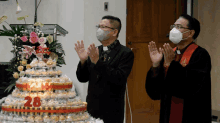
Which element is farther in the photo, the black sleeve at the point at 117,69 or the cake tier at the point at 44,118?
the black sleeve at the point at 117,69

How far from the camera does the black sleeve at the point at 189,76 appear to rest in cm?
196

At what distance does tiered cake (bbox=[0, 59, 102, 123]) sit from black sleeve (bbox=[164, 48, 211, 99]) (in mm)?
665

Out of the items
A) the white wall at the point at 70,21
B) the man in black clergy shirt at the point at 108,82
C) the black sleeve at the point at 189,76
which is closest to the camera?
the black sleeve at the point at 189,76

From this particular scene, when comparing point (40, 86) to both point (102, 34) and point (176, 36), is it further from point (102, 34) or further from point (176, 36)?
point (176, 36)

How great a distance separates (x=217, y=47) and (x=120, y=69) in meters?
2.98

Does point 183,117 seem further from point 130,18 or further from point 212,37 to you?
point 212,37

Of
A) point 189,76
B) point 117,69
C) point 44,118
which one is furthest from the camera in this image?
point 117,69

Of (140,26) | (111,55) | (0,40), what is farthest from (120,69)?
(0,40)

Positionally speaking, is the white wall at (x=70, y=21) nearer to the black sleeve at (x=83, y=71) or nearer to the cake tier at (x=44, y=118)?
the black sleeve at (x=83, y=71)

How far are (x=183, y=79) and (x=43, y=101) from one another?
0.99m

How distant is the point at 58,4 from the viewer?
4.98 m

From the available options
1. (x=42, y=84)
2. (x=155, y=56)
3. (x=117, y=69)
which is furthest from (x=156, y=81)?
(x=42, y=84)

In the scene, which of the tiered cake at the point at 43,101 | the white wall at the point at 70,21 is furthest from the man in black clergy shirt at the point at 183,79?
the white wall at the point at 70,21

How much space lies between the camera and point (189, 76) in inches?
77.4
